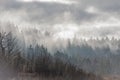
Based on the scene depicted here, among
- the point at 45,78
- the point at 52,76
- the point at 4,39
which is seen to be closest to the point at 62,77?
the point at 52,76

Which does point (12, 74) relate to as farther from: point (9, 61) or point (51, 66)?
point (51, 66)

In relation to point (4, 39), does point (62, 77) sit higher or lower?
lower

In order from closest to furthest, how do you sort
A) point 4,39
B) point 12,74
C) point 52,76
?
point 12,74 < point 4,39 < point 52,76

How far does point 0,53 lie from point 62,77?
47.0 meters

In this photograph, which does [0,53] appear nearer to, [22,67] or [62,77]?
[22,67]

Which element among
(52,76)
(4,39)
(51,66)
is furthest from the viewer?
(51,66)

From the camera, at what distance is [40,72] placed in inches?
5207

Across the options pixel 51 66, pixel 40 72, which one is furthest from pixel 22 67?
pixel 51 66

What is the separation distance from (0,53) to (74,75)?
6612 centimetres

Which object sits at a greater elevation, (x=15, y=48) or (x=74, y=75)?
(x=15, y=48)

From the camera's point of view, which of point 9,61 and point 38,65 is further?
point 38,65

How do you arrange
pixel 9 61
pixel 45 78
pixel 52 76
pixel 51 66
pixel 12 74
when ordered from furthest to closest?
pixel 51 66
pixel 52 76
pixel 45 78
pixel 9 61
pixel 12 74

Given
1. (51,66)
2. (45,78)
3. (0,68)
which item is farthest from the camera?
(51,66)

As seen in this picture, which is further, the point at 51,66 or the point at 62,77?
the point at 51,66
